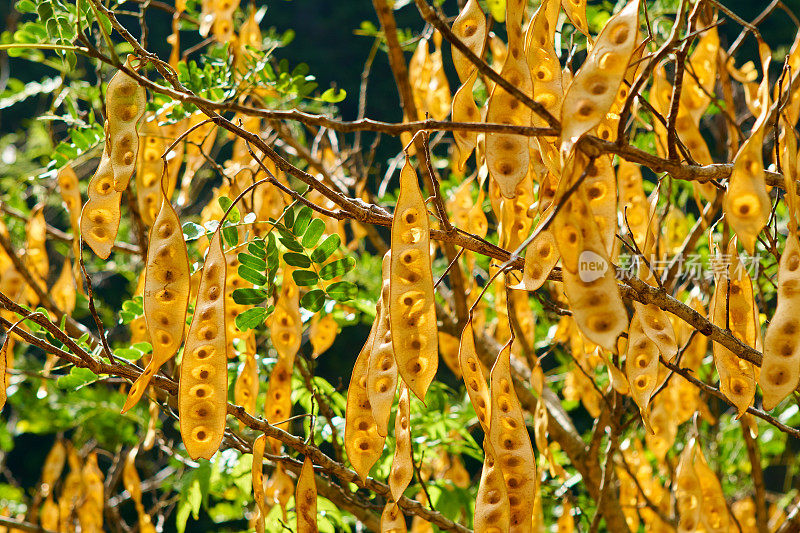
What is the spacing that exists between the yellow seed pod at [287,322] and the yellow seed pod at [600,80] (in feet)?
1.56

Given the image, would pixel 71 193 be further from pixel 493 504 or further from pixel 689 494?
pixel 689 494

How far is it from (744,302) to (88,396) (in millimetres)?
2236

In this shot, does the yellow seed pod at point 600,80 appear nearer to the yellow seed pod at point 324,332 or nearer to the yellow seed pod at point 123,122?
the yellow seed pod at point 123,122

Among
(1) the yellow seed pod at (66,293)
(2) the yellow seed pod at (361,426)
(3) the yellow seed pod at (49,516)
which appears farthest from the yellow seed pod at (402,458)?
(3) the yellow seed pod at (49,516)

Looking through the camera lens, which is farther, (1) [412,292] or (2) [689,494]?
(2) [689,494]

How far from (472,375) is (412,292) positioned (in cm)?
11

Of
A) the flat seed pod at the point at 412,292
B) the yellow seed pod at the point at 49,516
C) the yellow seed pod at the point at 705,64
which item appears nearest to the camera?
the flat seed pod at the point at 412,292

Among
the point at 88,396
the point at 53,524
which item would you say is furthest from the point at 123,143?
the point at 88,396

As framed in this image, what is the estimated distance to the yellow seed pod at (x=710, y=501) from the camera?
102 cm

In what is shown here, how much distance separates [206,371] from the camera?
0.67 metres

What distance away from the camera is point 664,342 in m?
0.76

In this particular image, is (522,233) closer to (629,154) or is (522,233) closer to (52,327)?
(629,154)

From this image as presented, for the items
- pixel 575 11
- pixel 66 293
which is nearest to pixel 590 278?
pixel 575 11

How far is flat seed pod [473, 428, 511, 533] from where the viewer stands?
2.11 ft
